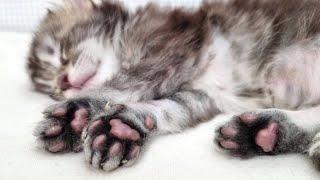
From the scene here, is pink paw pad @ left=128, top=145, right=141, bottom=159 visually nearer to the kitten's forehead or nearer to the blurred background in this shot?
the kitten's forehead

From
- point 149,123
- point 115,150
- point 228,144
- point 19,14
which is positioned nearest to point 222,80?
point 149,123

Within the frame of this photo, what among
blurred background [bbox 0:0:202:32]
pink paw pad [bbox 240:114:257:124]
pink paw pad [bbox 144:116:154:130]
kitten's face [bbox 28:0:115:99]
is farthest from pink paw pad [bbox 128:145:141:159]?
blurred background [bbox 0:0:202:32]

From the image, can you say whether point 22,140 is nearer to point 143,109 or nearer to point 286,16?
point 143,109

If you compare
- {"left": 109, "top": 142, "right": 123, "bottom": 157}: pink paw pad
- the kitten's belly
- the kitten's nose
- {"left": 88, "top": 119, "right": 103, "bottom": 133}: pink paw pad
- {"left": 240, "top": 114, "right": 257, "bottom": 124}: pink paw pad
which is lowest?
the kitten's nose

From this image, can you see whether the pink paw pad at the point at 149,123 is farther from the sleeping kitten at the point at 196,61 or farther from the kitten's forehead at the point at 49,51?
the kitten's forehead at the point at 49,51

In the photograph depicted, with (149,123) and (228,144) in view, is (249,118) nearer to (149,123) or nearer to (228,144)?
(228,144)

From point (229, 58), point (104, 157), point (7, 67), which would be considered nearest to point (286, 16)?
point (229, 58)
